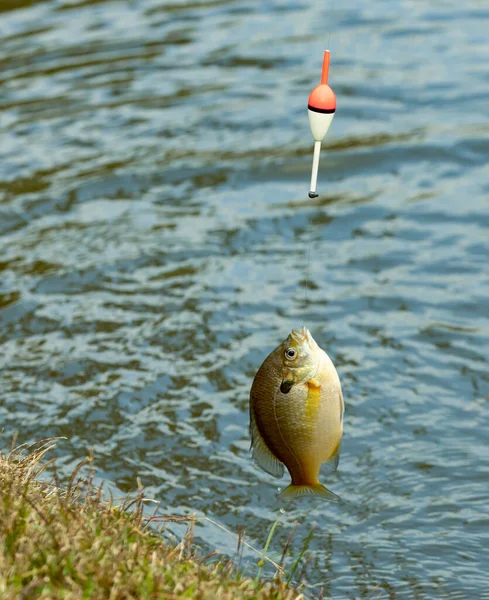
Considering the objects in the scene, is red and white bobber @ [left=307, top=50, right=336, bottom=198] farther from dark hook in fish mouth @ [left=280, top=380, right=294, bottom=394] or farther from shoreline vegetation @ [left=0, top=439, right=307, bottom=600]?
shoreline vegetation @ [left=0, top=439, right=307, bottom=600]

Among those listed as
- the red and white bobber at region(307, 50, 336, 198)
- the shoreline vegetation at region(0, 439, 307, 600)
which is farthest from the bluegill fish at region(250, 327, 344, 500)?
the red and white bobber at region(307, 50, 336, 198)

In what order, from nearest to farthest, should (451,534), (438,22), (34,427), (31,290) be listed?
(451,534), (34,427), (31,290), (438,22)

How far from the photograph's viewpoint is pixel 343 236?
7.96m

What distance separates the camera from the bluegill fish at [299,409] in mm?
3787

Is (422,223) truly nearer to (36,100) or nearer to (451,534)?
(451,534)

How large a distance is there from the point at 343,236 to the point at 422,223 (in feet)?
2.05

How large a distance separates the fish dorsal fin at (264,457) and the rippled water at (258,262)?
855 millimetres

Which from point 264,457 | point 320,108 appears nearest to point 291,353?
point 264,457

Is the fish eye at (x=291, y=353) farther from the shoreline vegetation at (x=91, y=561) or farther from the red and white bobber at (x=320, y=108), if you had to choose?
the shoreline vegetation at (x=91, y=561)

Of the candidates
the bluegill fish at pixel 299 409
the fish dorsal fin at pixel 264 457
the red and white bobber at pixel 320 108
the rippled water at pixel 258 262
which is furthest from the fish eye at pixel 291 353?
the rippled water at pixel 258 262

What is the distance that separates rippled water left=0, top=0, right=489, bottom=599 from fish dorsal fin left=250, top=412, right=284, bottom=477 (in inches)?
33.7

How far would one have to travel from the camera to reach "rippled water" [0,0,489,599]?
534cm

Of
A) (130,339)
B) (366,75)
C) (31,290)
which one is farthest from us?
(366,75)

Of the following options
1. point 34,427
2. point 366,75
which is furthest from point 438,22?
point 34,427
